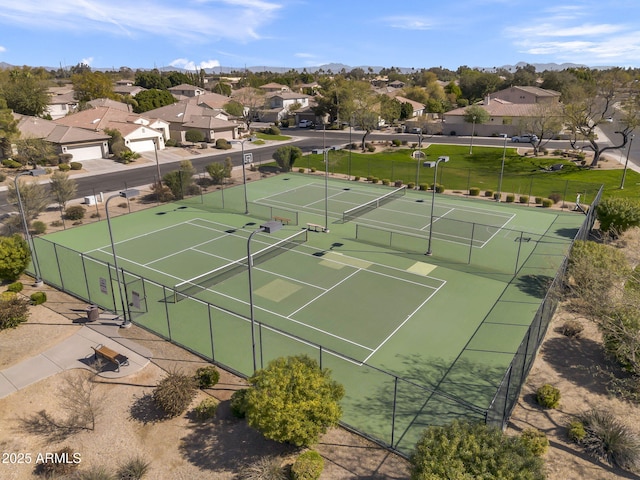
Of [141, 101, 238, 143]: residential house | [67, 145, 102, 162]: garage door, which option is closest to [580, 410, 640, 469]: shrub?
[67, 145, 102, 162]: garage door

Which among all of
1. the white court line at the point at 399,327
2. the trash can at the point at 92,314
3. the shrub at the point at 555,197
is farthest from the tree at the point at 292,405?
the shrub at the point at 555,197

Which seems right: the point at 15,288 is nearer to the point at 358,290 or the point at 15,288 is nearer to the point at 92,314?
the point at 92,314

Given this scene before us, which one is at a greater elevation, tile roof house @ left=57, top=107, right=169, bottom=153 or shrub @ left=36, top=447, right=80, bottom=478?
tile roof house @ left=57, top=107, right=169, bottom=153

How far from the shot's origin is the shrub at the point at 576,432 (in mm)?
13828

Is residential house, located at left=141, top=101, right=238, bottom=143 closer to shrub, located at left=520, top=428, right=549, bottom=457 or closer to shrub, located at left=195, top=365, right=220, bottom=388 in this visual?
shrub, located at left=195, top=365, right=220, bottom=388

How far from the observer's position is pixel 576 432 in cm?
1388

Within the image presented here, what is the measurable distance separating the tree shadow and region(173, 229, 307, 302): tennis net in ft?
24.5

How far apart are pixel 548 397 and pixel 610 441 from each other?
217cm

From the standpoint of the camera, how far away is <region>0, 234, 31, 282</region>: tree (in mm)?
23391

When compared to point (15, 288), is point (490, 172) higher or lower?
higher

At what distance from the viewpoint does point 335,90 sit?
304 ft

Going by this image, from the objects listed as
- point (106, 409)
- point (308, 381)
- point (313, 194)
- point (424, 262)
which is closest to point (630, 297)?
point (308, 381)

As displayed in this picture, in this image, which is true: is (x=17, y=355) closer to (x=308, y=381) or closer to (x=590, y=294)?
(x=308, y=381)

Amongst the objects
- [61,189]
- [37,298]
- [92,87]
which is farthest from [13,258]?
[92,87]
